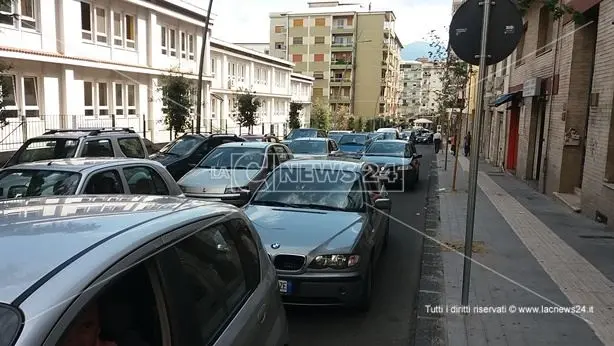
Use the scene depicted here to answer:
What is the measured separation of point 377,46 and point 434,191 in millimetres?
68600

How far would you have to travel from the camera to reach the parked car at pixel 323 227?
4.97 m

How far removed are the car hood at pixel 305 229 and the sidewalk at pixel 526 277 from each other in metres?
1.17

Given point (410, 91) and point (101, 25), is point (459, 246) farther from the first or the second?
point (410, 91)

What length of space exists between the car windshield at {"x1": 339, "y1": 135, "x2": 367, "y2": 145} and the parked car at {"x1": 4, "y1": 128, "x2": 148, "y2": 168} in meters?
15.8

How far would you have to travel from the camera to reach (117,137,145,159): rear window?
10406 mm

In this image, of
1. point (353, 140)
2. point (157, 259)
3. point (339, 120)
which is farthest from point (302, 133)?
point (339, 120)

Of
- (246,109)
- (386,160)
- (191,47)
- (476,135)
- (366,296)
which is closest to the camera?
(476,135)

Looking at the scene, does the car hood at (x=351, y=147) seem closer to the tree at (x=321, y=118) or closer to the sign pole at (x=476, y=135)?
the sign pole at (x=476, y=135)

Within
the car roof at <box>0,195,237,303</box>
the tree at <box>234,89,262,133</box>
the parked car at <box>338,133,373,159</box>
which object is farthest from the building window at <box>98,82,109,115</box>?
the car roof at <box>0,195,237,303</box>

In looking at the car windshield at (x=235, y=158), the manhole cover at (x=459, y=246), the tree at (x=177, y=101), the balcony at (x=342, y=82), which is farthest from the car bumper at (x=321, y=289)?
the balcony at (x=342, y=82)

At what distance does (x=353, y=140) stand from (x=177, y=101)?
8.74 metres

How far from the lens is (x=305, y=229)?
17.9 ft

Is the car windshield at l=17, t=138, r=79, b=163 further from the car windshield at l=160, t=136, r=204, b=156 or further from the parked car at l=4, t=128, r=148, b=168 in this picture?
the car windshield at l=160, t=136, r=204, b=156

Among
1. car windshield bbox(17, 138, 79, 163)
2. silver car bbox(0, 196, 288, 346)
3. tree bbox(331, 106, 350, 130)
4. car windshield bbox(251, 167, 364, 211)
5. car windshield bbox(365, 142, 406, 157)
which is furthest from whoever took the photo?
tree bbox(331, 106, 350, 130)
